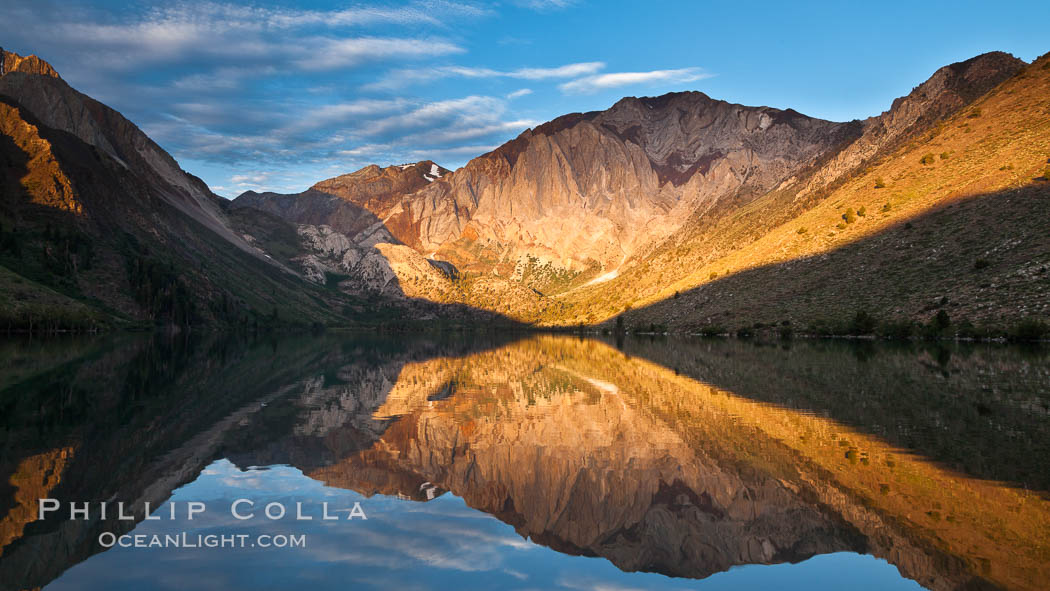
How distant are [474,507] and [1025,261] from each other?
92.6 m

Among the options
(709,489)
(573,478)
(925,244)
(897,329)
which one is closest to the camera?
(709,489)

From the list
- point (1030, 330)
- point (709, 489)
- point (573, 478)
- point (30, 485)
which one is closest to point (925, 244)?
point (1030, 330)

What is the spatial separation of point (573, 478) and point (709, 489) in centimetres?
364

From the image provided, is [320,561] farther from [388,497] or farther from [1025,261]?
[1025,261]

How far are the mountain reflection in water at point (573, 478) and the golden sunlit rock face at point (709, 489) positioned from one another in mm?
71

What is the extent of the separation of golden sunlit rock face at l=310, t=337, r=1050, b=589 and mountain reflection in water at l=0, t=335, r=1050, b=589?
0.07 meters

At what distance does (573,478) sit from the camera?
58.1 ft

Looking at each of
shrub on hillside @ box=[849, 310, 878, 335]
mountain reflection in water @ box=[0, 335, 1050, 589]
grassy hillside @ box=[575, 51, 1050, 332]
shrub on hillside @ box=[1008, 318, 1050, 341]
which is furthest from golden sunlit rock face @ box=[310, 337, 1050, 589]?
shrub on hillside @ box=[849, 310, 878, 335]

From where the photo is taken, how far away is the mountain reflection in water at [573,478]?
37.6 ft

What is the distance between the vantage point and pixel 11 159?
197 meters

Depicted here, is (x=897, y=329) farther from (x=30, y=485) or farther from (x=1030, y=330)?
(x=30, y=485)

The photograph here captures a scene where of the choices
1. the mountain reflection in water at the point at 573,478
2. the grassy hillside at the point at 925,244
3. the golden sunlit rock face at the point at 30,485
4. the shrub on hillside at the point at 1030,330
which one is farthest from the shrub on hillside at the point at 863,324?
the golden sunlit rock face at the point at 30,485

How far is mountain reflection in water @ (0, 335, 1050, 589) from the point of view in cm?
1146

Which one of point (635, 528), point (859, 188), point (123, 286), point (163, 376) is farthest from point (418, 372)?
point (123, 286)
